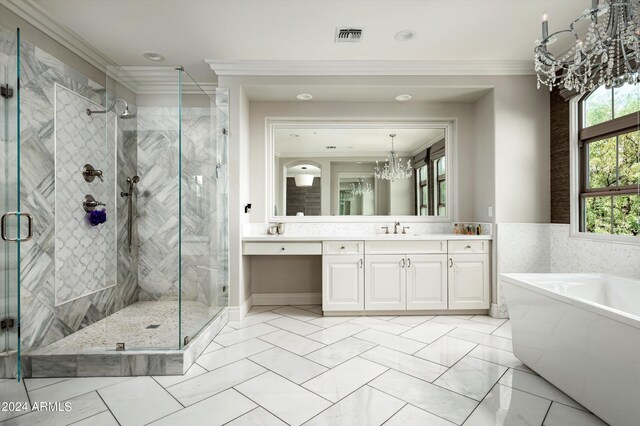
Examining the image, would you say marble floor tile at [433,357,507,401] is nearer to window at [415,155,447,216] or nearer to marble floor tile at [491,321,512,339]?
marble floor tile at [491,321,512,339]

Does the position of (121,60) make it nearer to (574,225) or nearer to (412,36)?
(412,36)

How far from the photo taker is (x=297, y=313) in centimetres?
364

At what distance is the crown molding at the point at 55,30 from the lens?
2.41 m

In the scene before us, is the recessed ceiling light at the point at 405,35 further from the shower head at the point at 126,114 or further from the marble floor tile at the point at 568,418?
the marble floor tile at the point at 568,418

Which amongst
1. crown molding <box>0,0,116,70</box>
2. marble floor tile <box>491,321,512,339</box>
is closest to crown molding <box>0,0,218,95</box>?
crown molding <box>0,0,116,70</box>

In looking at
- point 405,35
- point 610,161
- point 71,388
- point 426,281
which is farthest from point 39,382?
point 610,161

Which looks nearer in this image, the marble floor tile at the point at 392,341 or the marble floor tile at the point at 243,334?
the marble floor tile at the point at 392,341

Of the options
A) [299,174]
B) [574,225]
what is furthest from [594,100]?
[299,174]

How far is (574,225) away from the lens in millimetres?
3191

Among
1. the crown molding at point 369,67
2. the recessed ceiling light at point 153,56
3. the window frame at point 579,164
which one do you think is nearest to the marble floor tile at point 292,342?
the crown molding at point 369,67

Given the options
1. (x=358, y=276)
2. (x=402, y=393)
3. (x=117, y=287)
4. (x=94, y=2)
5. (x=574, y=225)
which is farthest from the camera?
(x=358, y=276)

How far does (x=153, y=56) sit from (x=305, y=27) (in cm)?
160

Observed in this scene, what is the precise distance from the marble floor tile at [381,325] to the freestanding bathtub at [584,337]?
986 mm

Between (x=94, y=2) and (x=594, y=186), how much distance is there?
14.5 ft
